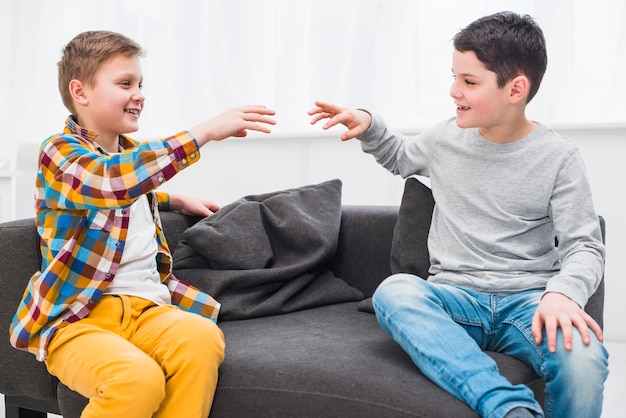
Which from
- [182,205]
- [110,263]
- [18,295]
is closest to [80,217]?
[110,263]

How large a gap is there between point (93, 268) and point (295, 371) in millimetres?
474

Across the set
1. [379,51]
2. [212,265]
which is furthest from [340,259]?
[379,51]

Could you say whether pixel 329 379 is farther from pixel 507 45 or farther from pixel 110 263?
pixel 507 45

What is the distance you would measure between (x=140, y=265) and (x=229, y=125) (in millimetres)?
373

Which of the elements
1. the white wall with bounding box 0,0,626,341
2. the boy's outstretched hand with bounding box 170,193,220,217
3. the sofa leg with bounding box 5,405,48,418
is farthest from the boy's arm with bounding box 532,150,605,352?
the white wall with bounding box 0,0,626,341

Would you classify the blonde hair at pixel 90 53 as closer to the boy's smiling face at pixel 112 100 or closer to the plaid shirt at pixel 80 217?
the boy's smiling face at pixel 112 100

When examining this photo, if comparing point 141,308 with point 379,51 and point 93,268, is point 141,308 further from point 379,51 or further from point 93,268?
point 379,51

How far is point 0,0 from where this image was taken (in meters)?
→ 3.89

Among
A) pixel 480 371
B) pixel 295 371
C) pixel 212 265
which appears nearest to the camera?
pixel 480 371

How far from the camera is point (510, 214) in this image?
1779 millimetres

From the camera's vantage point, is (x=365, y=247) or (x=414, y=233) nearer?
(x=414, y=233)

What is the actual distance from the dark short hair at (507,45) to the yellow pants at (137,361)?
2.76ft

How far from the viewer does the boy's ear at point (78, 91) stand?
5.90 ft

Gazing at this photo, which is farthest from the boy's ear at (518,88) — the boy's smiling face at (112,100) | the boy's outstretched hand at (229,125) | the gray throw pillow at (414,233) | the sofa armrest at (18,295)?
the sofa armrest at (18,295)
